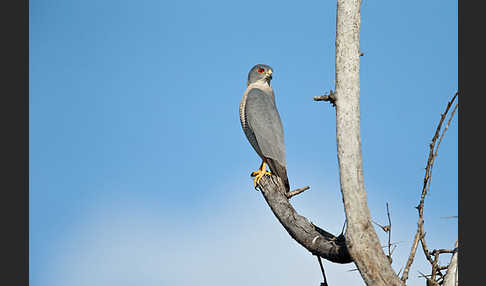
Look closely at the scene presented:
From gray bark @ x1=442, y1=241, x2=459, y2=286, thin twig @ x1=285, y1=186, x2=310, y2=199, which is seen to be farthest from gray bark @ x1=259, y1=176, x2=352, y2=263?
gray bark @ x1=442, y1=241, x2=459, y2=286

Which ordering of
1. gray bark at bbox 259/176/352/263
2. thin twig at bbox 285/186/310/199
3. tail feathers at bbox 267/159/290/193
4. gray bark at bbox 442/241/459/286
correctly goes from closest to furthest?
gray bark at bbox 442/241/459/286
gray bark at bbox 259/176/352/263
thin twig at bbox 285/186/310/199
tail feathers at bbox 267/159/290/193

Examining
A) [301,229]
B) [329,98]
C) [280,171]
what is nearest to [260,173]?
[280,171]

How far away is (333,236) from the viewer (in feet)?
15.6

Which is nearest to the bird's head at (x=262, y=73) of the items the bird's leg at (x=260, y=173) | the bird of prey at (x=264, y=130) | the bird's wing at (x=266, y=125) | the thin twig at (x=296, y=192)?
the bird of prey at (x=264, y=130)

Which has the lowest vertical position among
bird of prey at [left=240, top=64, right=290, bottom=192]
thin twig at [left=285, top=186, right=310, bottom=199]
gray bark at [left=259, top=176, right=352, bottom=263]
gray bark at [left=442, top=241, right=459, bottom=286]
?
gray bark at [left=442, top=241, right=459, bottom=286]

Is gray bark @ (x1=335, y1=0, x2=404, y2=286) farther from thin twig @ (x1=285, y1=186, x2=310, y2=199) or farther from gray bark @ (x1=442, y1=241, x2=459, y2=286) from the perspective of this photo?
thin twig @ (x1=285, y1=186, x2=310, y2=199)

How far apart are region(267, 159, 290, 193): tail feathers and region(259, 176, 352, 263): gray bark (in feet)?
0.23

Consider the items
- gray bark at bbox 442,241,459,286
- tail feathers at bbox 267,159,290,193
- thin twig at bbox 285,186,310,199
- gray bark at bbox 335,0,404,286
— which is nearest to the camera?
gray bark at bbox 442,241,459,286

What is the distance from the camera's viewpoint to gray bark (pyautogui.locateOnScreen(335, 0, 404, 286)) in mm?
4047

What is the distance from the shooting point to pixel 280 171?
5984mm

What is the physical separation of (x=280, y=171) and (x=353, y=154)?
6.30 ft

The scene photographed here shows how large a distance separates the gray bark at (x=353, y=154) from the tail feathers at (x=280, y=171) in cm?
172

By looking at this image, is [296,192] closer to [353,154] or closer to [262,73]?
[353,154]
